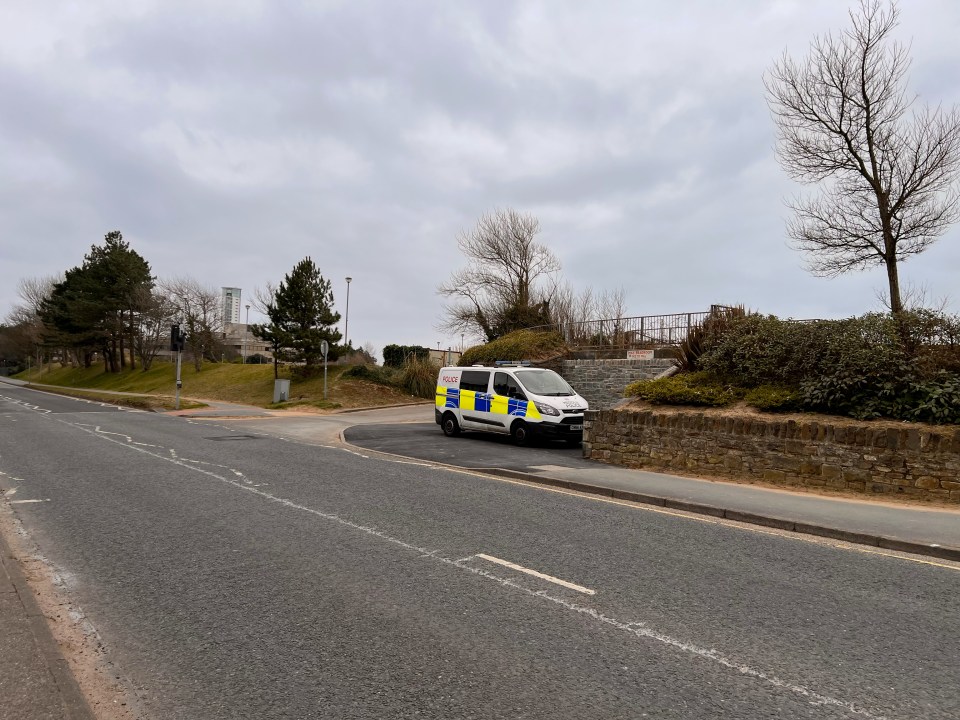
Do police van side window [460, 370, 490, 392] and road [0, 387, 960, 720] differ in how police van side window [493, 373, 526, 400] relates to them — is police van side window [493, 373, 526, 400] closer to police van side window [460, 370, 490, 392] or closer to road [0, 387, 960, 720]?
police van side window [460, 370, 490, 392]

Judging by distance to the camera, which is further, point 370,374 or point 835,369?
point 370,374

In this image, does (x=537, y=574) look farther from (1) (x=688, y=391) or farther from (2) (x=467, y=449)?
(2) (x=467, y=449)

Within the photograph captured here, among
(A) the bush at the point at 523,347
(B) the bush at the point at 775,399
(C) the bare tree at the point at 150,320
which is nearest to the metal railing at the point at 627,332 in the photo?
(A) the bush at the point at 523,347

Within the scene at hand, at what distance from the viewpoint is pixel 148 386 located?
4712 centimetres

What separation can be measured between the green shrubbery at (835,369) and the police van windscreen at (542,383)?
3.10 meters

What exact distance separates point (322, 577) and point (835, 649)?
370 cm

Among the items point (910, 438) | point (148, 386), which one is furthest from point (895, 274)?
point (148, 386)

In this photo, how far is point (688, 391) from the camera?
492 inches

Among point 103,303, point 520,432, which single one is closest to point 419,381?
→ point 520,432

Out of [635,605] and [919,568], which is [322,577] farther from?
[919,568]

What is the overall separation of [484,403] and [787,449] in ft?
28.2

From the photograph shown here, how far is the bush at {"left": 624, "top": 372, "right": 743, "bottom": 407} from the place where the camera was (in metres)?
12.1

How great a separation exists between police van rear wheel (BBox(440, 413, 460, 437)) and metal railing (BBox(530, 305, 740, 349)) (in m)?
6.80

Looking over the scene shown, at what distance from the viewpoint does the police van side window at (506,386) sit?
16.3 meters
